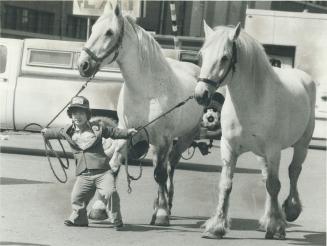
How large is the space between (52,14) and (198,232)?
91.7 feet

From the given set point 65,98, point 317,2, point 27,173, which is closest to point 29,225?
point 27,173

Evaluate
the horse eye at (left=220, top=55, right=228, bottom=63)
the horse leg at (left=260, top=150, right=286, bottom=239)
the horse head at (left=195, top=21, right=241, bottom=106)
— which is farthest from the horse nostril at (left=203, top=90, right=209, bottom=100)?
the horse leg at (left=260, top=150, right=286, bottom=239)

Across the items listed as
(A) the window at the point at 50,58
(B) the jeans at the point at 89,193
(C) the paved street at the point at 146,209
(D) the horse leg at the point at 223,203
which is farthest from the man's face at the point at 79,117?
(A) the window at the point at 50,58

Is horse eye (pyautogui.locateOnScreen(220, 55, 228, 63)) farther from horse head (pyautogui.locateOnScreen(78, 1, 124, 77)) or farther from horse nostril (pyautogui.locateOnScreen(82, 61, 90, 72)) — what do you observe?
horse nostril (pyautogui.locateOnScreen(82, 61, 90, 72))

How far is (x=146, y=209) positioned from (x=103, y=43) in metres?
2.30

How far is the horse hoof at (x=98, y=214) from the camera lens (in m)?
8.52

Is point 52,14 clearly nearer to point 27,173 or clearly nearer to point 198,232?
point 27,173

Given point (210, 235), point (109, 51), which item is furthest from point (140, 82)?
point (210, 235)

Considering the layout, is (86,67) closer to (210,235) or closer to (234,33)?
(234,33)

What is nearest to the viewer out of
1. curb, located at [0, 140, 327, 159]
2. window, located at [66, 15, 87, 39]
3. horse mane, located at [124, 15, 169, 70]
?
horse mane, located at [124, 15, 169, 70]

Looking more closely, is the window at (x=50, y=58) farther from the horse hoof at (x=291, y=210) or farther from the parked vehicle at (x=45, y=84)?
the horse hoof at (x=291, y=210)

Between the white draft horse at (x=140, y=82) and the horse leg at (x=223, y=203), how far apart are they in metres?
0.77

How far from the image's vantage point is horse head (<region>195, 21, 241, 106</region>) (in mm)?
7367

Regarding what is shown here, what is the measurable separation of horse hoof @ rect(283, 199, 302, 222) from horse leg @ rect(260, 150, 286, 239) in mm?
1018
